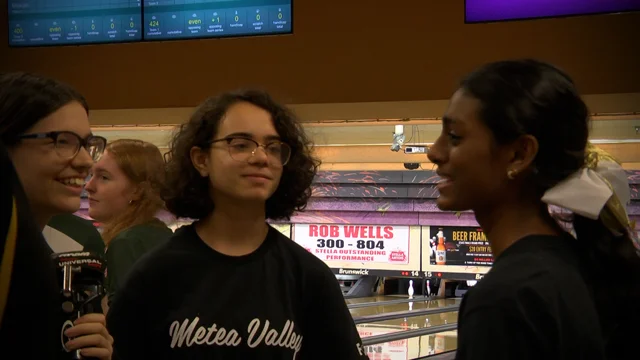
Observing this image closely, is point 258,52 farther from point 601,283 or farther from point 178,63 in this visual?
point 601,283

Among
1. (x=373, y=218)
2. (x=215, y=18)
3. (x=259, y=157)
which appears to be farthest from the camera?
(x=373, y=218)

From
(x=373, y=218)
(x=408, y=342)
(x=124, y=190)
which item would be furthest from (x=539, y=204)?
(x=373, y=218)

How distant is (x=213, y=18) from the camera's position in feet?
10.5

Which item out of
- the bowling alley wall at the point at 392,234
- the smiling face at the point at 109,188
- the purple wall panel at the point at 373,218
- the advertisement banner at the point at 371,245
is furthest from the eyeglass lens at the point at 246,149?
the advertisement banner at the point at 371,245

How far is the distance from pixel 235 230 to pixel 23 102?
58 centimetres

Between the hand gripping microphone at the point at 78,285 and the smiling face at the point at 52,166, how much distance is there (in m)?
0.23

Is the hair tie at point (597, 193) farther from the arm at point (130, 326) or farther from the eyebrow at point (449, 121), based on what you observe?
the arm at point (130, 326)

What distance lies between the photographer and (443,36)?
296 cm

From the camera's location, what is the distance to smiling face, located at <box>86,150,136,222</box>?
8.27 feet

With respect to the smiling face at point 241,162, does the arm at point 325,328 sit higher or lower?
lower

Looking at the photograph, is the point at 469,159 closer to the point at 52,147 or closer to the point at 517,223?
the point at 517,223

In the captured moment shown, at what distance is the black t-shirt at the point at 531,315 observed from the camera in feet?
3.33

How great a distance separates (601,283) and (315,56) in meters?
2.16

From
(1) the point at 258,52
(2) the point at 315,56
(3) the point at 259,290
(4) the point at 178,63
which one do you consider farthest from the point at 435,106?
(3) the point at 259,290
